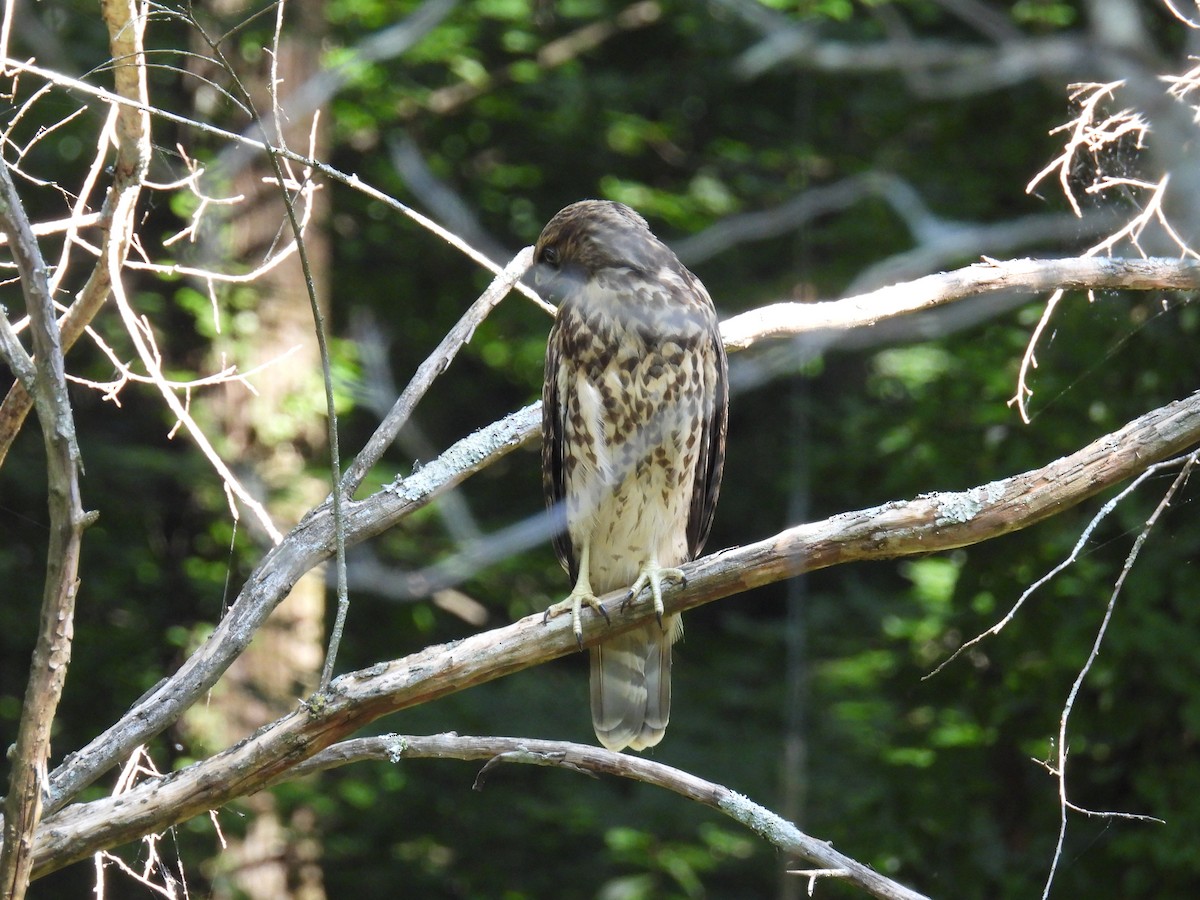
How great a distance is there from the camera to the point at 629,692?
11.4 ft

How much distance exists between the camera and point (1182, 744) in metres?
4.04

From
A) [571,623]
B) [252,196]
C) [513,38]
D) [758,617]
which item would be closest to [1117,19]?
[571,623]

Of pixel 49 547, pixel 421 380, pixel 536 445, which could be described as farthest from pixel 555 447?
pixel 536 445

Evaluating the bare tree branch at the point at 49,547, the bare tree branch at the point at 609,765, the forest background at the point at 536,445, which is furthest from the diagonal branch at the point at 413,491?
the bare tree branch at the point at 609,765

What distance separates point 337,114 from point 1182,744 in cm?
418

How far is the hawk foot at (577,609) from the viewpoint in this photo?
2.59 metres

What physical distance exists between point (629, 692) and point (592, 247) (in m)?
1.12

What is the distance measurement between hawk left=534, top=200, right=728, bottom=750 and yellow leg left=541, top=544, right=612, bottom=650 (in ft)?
0.03

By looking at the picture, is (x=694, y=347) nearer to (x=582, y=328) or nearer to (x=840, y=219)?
(x=582, y=328)

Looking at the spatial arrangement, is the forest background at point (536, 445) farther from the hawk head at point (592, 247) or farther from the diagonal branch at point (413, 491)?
the hawk head at point (592, 247)

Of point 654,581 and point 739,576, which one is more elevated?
point 654,581

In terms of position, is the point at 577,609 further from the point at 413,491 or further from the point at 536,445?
the point at 536,445

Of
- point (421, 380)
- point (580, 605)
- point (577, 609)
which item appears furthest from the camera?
point (580, 605)

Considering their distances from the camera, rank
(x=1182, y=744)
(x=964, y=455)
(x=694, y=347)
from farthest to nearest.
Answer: (x=964, y=455), (x=1182, y=744), (x=694, y=347)
